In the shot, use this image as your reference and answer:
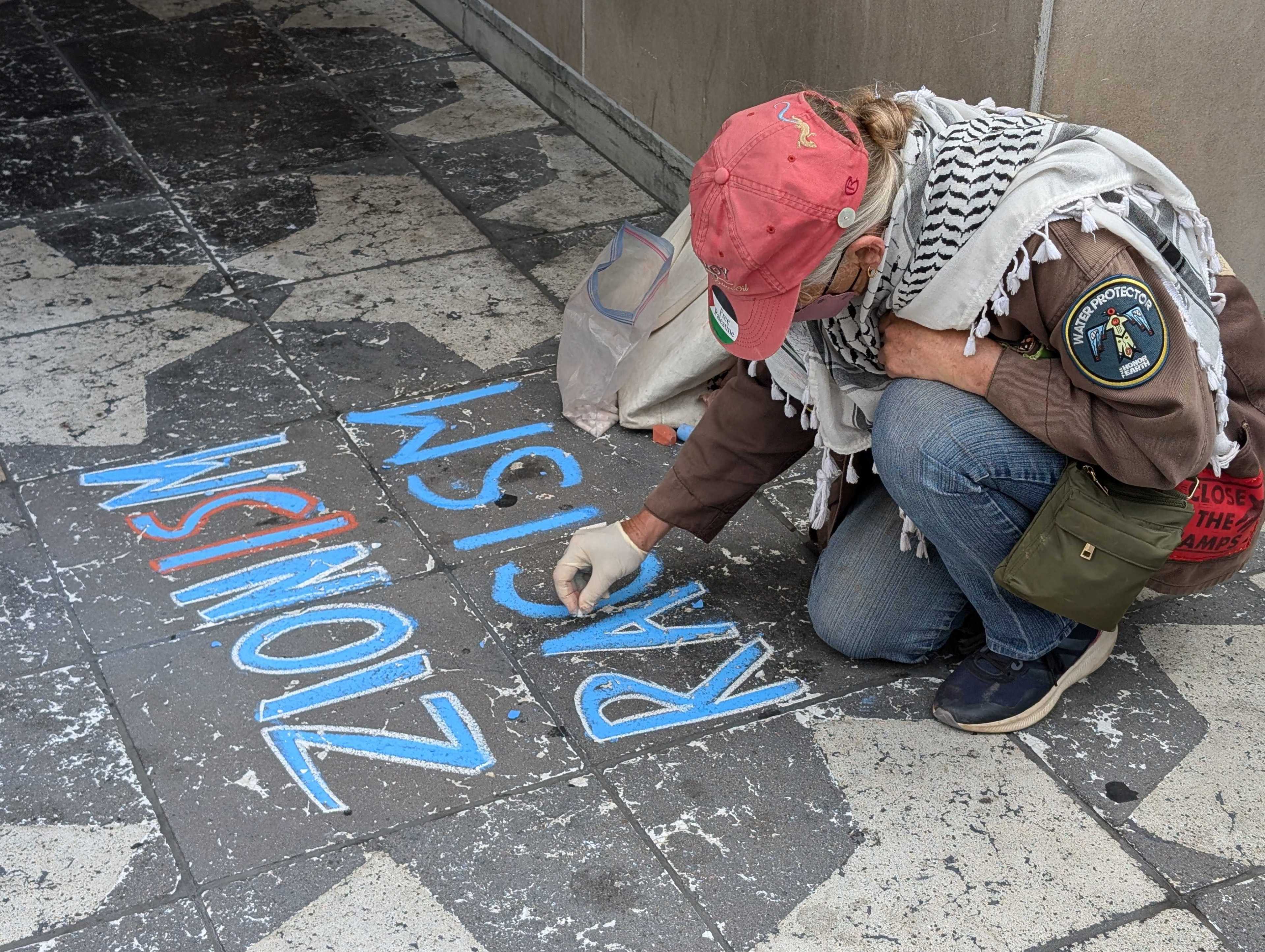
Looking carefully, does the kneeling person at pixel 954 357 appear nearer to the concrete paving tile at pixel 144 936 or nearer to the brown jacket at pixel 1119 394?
the brown jacket at pixel 1119 394

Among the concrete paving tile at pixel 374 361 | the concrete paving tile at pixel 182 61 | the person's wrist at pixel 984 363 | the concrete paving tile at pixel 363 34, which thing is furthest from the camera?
the concrete paving tile at pixel 363 34

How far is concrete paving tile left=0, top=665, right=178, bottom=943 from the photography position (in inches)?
85.9

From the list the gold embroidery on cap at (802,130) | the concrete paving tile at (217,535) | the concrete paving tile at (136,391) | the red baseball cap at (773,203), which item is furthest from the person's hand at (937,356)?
the concrete paving tile at (136,391)

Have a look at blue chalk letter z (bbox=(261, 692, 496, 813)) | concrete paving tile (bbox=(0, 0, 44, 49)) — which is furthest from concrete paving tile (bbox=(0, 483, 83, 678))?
concrete paving tile (bbox=(0, 0, 44, 49))

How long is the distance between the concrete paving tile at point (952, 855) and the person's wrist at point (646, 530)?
1.47ft

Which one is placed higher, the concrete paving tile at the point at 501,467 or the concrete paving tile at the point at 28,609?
the concrete paving tile at the point at 28,609

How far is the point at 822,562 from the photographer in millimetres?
2764

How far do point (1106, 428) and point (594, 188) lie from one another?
295cm

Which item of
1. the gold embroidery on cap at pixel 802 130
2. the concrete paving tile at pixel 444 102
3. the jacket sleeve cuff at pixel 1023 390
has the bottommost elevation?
the concrete paving tile at pixel 444 102

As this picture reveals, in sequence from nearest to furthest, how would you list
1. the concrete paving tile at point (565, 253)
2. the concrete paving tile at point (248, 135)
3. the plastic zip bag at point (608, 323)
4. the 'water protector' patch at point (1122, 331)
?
the 'water protector' patch at point (1122, 331), the plastic zip bag at point (608, 323), the concrete paving tile at point (565, 253), the concrete paving tile at point (248, 135)

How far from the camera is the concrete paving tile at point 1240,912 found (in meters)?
2.12

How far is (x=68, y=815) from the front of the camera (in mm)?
2334

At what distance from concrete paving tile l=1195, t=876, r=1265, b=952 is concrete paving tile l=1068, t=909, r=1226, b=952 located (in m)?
0.02

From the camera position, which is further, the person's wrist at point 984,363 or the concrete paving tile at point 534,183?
the concrete paving tile at point 534,183
